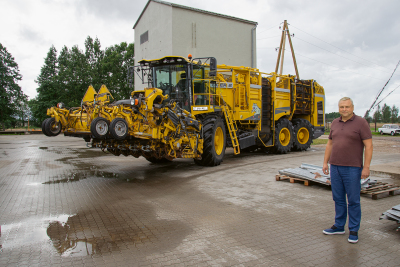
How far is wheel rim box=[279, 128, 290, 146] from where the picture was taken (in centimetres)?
1415

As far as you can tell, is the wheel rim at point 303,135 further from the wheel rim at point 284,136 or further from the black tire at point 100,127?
the black tire at point 100,127

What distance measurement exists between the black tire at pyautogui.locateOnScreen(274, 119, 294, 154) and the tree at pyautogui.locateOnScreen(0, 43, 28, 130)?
46262 mm

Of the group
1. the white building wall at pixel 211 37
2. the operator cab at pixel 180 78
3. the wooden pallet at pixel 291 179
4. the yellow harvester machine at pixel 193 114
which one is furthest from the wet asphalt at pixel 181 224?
the white building wall at pixel 211 37

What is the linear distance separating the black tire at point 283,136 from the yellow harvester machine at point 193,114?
27 millimetres

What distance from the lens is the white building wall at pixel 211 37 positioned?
79.0 feet

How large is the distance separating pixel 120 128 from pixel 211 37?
67.1 feet

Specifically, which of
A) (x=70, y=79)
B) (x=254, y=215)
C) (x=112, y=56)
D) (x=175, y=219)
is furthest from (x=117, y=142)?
(x=70, y=79)

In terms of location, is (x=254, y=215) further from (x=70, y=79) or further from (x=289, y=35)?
(x=70, y=79)

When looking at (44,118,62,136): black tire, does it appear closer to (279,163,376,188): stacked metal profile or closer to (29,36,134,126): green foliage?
(279,163,376,188): stacked metal profile

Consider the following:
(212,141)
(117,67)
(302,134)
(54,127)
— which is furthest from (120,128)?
(117,67)

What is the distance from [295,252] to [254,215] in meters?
1.45

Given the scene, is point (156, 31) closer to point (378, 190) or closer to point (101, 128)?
point (101, 128)

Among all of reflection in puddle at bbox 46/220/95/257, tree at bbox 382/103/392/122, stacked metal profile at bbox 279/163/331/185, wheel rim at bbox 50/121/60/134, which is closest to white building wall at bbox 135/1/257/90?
wheel rim at bbox 50/121/60/134

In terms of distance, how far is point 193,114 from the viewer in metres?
9.65
